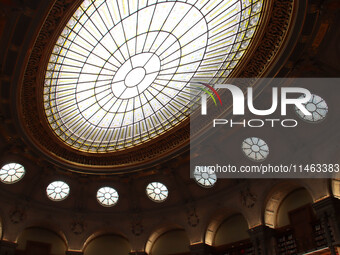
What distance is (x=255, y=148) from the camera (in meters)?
21.4

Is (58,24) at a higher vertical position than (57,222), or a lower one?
higher

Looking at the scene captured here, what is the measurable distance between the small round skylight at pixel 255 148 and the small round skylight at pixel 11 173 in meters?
15.8

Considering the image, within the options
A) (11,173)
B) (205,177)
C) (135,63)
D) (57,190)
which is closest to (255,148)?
(205,177)

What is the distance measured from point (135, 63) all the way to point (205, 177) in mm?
9719

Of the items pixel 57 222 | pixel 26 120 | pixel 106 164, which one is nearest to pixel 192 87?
pixel 106 164

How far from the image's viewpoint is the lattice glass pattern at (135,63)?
652 inches

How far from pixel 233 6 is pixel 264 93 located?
5.22 metres

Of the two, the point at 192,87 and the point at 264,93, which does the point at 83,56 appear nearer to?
the point at 192,87

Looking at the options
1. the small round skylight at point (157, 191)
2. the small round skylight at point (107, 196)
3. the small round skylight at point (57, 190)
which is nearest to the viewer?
the small round skylight at point (57, 190)

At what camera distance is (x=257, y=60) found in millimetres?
17578

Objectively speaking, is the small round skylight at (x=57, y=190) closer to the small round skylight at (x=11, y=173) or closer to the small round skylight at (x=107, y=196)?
the small round skylight at (x=11, y=173)

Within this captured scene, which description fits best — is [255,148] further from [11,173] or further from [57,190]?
[11,173]

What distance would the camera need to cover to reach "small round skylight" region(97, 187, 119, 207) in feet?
82.7

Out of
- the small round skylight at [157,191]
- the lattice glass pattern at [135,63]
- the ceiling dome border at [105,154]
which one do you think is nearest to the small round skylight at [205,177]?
the ceiling dome border at [105,154]
